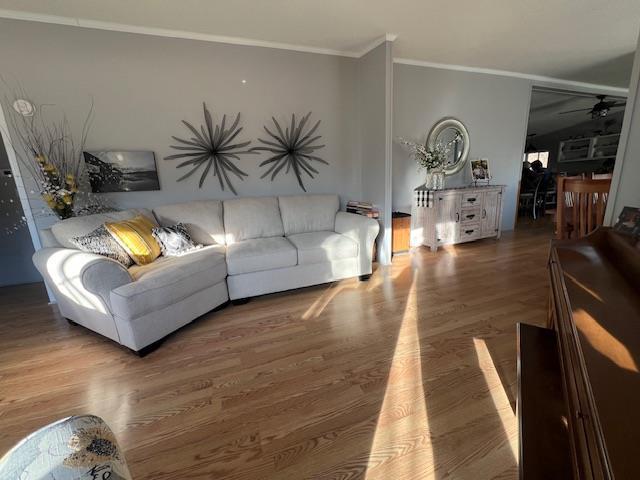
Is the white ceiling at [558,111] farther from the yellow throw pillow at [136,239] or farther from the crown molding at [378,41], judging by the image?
the yellow throw pillow at [136,239]

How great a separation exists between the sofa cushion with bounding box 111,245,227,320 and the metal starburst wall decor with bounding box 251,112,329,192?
4.53 ft

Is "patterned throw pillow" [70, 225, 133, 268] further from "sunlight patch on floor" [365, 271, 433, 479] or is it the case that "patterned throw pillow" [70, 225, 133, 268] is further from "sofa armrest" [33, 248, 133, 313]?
"sunlight patch on floor" [365, 271, 433, 479]

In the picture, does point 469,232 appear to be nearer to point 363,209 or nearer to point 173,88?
point 363,209

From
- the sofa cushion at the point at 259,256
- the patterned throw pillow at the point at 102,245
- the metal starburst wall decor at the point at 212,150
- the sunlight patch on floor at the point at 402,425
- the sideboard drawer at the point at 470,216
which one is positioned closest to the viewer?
the sunlight patch on floor at the point at 402,425

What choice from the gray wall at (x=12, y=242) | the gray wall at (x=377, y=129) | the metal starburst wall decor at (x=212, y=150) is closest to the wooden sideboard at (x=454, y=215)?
the gray wall at (x=377, y=129)

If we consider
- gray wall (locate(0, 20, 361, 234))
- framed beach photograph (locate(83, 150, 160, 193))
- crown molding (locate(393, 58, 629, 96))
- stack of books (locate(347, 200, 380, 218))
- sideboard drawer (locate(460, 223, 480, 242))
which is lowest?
sideboard drawer (locate(460, 223, 480, 242))

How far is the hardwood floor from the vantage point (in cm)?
112


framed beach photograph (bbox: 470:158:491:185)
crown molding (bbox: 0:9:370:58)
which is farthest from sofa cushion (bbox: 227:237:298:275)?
framed beach photograph (bbox: 470:158:491:185)

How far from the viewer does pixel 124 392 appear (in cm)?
149

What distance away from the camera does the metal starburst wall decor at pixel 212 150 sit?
288 centimetres

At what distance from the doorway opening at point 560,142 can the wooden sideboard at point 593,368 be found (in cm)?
405

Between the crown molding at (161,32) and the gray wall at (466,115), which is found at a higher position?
the crown molding at (161,32)

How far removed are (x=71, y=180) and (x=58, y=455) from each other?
262 centimetres

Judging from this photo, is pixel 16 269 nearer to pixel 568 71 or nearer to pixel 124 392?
pixel 124 392
